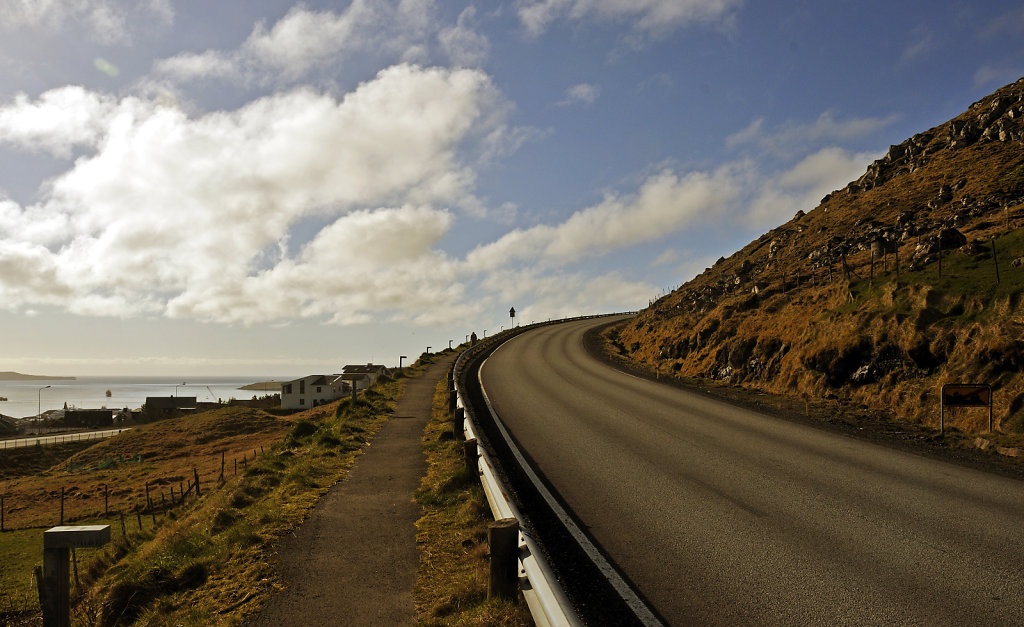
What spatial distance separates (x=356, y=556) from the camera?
6.83m

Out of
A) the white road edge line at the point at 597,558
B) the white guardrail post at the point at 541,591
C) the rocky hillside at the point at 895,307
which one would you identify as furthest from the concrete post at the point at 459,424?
the rocky hillside at the point at 895,307

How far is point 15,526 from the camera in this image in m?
35.1

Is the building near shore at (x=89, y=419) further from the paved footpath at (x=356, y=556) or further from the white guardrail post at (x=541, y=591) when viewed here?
the white guardrail post at (x=541, y=591)

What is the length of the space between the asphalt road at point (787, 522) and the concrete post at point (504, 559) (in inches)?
50.5

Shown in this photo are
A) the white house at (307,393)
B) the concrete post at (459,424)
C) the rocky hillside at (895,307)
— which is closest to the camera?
the concrete post at (459,424)

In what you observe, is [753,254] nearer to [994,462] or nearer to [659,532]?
[994,462]

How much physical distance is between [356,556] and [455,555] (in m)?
1.24

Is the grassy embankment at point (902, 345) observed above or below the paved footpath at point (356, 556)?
above

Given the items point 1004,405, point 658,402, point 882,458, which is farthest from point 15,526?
point 1004,405

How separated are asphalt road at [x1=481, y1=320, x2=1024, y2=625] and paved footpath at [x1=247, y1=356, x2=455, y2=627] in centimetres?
226

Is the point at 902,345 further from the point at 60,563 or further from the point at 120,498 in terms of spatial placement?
the point at 120,498

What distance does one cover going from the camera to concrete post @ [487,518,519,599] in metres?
4.82

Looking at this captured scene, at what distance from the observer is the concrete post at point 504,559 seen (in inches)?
190

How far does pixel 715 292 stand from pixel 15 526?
147 ft
